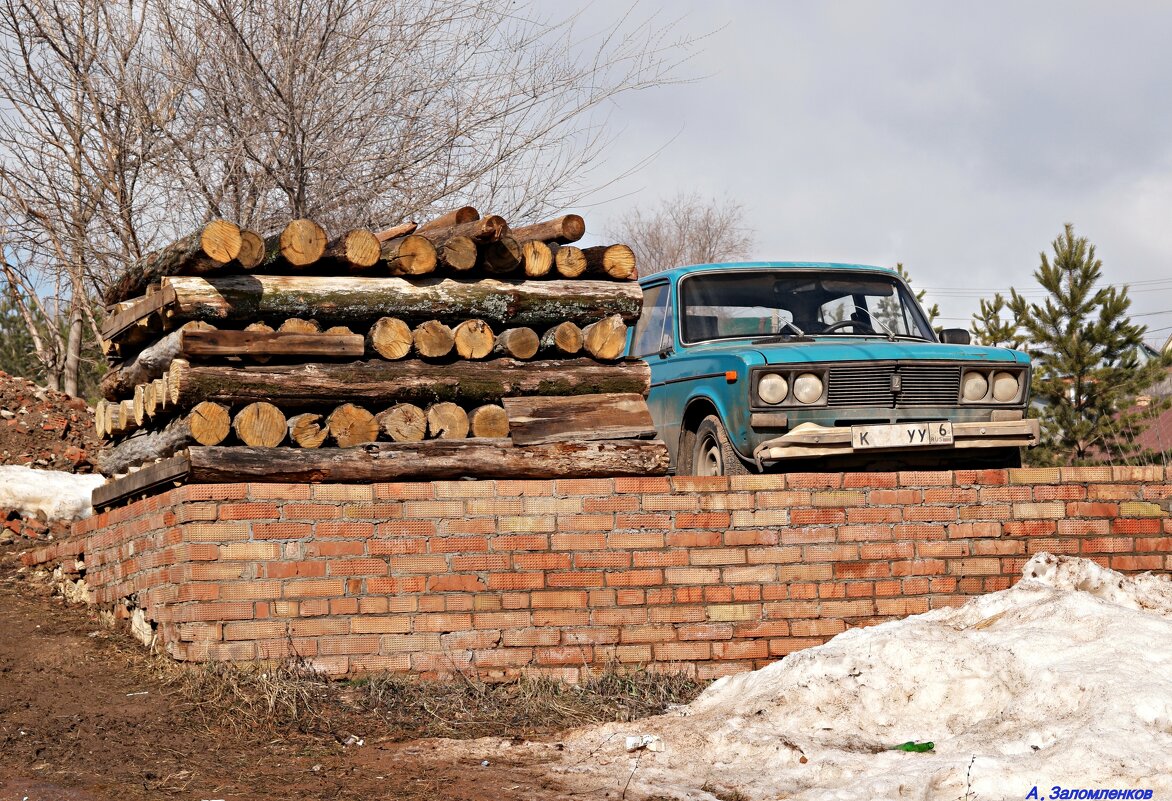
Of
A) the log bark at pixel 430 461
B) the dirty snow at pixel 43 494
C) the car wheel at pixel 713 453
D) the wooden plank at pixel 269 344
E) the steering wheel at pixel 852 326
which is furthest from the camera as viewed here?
the dirty snow at pixel 43 494

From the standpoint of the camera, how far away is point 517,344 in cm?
686

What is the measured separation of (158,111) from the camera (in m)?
11.0

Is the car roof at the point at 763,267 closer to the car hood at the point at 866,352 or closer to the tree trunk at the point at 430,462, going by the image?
the car hood at the point at 866,352

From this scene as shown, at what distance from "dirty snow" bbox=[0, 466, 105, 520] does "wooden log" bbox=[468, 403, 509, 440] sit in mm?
4715

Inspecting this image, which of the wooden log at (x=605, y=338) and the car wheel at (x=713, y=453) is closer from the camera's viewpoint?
the wooden log at (x=605, y=338)

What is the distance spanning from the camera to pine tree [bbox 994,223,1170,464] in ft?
57.3

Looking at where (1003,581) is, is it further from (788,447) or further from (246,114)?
(246,114)

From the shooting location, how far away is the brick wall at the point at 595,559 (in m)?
5.94

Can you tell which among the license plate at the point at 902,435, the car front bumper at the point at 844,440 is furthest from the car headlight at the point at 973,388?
the license plate at the point at 902,435

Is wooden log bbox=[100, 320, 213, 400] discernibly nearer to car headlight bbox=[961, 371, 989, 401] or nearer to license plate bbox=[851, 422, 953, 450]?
license plate bbox=[851, 422, 953, 450]

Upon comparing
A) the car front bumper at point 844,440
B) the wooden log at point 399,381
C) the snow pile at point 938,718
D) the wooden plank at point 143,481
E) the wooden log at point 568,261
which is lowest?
the snow pile at point 938,718

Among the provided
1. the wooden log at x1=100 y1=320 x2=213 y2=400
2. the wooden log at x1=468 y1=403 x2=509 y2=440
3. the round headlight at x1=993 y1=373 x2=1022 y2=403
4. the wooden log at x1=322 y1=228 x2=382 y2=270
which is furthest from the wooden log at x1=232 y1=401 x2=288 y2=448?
the round headlight at x1=993 y1=373 x2=1022 y2=403

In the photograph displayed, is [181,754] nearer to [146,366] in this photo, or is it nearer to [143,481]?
[143,481]

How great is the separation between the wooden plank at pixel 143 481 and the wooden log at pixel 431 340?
52.5 inches
